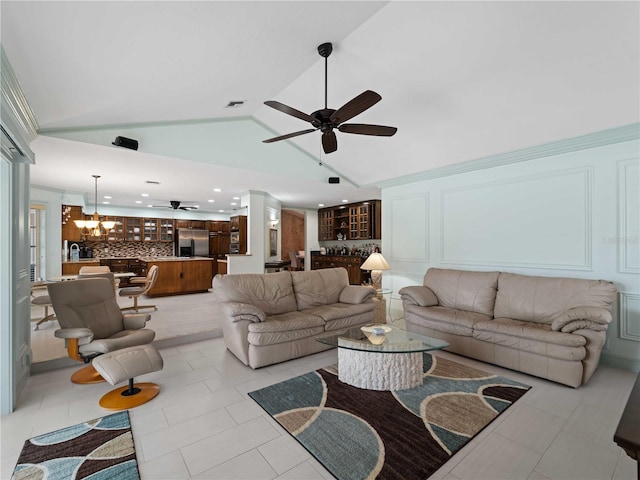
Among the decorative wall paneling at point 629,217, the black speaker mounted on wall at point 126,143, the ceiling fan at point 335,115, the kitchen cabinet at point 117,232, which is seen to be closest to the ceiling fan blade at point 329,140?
the ceiling fan at point 335,115

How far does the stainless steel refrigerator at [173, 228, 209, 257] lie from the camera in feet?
32.7

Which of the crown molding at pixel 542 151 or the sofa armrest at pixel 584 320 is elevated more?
the crown molding at pixel 542 151

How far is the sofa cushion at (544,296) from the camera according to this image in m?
3.22

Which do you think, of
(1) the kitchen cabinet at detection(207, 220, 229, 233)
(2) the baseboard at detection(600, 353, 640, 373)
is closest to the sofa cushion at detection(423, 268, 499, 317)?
(2) the baseboard at detection(600, 353, 640, 373)

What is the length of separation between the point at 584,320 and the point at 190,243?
9779mm

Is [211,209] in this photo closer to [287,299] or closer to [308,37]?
[287,299]

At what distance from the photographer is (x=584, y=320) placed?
2.93 m

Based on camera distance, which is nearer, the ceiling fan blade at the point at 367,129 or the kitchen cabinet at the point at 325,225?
the ceiling fan blade at the point at 367,129

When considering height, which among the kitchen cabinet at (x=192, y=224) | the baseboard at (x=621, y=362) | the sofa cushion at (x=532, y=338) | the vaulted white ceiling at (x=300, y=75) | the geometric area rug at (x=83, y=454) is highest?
the vaulted white ceiling at (x=300, y=75)

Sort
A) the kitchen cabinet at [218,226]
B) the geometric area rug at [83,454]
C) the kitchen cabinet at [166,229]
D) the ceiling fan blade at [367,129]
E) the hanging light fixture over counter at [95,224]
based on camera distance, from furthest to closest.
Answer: the kitchen cabinet at [218,226], the kitchen cabinet at [166,229], the hanging light fixture over counter at [95,224], the ceiling fan blade at [367,129], the geometric area rug at [83,454]

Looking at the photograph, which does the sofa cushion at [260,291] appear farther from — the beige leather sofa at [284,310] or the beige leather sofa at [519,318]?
the beige leather sofa at [519,318]

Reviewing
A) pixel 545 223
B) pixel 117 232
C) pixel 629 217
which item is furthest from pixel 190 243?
pixel 629 217

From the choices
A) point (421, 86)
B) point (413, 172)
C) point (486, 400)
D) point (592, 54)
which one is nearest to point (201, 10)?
point (421, 86)

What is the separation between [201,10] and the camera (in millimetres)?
2102
